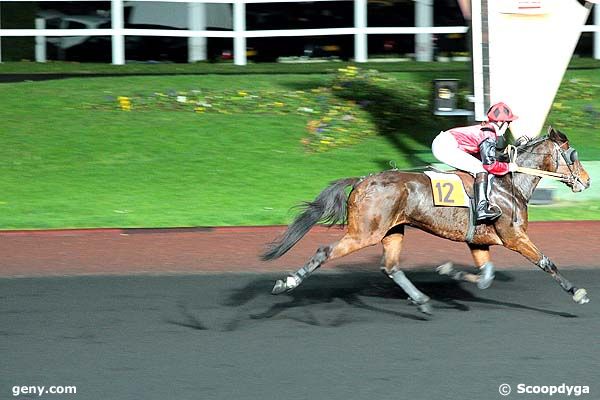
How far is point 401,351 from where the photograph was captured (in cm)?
799

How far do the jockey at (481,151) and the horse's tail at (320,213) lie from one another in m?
0.87

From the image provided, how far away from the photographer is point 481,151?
29.8 ft

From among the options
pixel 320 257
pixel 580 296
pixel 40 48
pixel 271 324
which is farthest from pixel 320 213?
pixel 40 48

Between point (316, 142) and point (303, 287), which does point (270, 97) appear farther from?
point (303, 287)

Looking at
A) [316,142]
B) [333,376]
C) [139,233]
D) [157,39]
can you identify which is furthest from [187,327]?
[157,39]

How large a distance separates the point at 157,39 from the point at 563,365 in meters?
17.6

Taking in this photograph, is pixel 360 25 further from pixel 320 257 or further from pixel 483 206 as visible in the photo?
pixel 320 257

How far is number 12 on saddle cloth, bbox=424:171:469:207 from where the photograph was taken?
356 inches

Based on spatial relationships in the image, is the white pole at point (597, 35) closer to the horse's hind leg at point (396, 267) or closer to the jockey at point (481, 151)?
the jockey at point (481, 151)

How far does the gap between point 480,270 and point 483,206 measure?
69 centimetres

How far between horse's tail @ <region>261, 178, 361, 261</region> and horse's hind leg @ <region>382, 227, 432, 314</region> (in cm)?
47

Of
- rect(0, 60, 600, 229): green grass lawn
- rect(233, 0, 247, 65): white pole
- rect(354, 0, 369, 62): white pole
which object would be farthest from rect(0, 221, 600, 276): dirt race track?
rect(354, 0, 369, 62): white pole

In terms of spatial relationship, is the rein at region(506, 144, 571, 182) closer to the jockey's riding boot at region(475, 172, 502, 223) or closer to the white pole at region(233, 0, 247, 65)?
the jockey's riding boot at region(475, 172, 502, 223)

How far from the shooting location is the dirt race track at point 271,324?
720cm
